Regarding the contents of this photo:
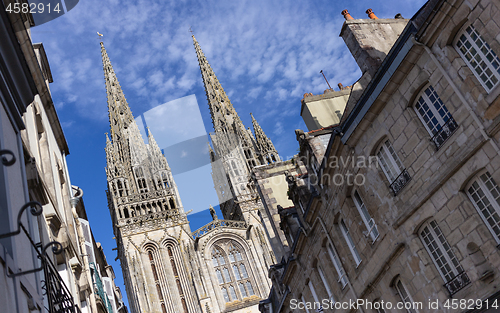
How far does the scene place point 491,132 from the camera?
8180mm

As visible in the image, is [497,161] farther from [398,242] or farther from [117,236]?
[117,236]

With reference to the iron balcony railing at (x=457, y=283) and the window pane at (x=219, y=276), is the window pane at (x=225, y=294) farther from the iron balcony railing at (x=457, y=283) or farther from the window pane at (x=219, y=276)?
the iron balcony railing at (x=457, y=283)

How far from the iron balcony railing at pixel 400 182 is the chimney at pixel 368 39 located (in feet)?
11.2

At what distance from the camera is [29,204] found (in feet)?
15.7

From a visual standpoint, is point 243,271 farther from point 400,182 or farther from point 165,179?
point 400,182

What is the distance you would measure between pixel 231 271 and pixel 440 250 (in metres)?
43.4

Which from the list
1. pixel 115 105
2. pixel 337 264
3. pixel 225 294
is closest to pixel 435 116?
pixel 337 264

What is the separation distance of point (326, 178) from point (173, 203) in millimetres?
44191

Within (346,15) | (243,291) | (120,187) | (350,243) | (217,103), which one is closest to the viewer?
(350,243)

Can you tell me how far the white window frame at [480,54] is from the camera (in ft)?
27.2

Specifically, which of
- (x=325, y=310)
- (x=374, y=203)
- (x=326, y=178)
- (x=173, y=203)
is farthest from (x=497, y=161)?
(x=173, y=203)

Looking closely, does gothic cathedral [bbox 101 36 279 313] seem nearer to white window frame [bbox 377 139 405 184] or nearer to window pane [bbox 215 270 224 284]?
window pane [bbox 215 270 224 284]

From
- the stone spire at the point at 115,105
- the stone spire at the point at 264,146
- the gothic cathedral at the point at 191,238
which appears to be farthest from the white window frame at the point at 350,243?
the stone spire at the point at 115,105

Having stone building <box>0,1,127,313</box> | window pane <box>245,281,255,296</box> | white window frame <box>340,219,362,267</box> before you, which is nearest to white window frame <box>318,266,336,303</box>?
white window frame <box>340,219,362,267</box>
